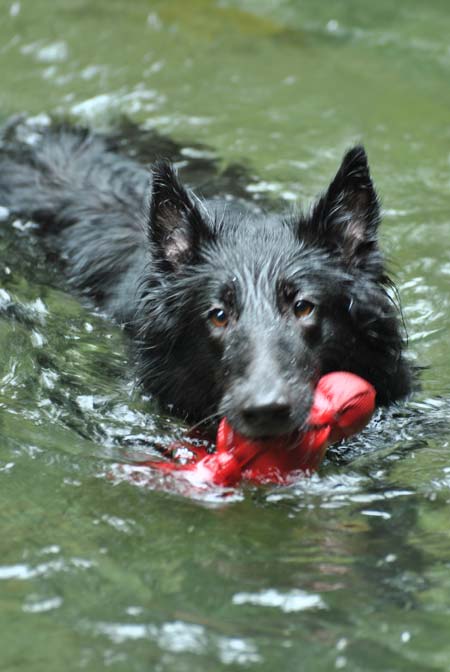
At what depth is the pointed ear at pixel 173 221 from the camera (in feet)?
18.1

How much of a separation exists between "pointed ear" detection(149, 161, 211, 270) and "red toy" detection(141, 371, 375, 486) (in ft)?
3.74

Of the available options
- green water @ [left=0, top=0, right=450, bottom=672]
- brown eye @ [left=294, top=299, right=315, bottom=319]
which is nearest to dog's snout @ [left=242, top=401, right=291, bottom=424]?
green water @ [left=0, top=0, right=450, bottom=672]

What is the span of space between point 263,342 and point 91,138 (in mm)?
3983

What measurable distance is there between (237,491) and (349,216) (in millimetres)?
1661

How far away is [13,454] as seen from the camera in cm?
504

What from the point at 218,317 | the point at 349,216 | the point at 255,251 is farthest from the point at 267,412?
the point at 349,216

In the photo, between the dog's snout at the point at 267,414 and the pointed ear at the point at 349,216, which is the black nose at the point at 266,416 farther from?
the pointed ear at the point at 349,216

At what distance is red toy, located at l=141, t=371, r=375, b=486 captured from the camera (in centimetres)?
478

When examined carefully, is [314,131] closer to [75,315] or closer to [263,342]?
[75,315]

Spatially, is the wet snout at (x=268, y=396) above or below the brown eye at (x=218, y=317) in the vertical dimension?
below

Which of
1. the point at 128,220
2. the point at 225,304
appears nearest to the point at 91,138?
the point at 128,220

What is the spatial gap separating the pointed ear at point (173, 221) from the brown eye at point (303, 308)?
719 mm

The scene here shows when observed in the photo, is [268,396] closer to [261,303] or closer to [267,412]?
[267,412]

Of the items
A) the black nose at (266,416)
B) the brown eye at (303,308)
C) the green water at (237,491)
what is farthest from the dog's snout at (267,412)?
the brown eye at (303,308)
